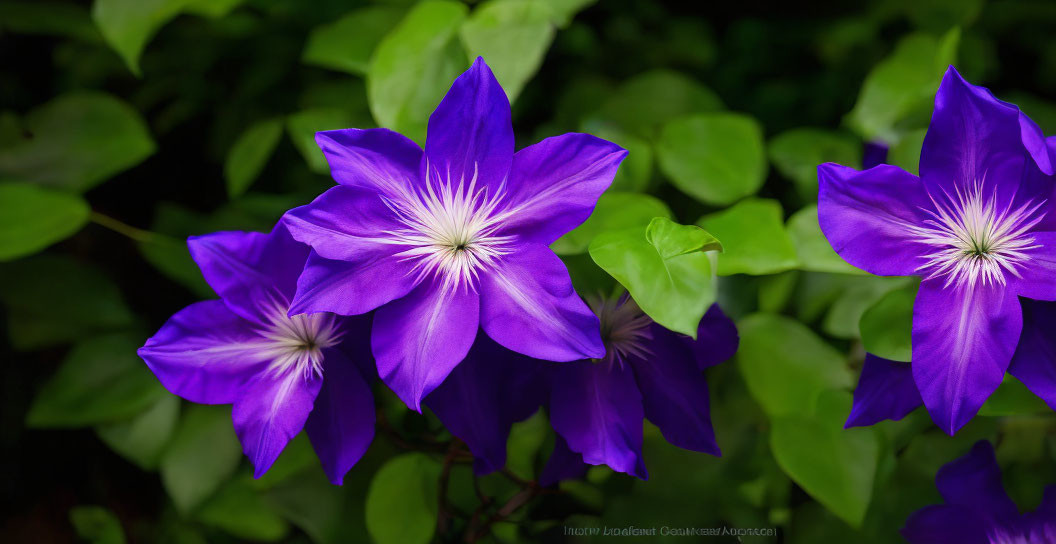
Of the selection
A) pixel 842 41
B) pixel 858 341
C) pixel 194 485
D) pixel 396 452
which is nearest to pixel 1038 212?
pixel 858 341

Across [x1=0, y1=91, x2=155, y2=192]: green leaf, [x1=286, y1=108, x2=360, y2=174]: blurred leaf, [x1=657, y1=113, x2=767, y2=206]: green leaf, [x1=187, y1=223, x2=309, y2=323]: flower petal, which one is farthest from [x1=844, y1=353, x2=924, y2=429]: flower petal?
[x1=0, y1=91, x2=155, y2=192]: green leaf

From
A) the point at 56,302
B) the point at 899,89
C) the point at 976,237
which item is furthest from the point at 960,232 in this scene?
the point at 56,302

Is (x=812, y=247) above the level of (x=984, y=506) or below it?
above

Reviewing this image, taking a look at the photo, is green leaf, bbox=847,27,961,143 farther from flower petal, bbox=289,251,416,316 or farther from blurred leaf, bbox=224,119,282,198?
blurred leaf, bbox=224,119,282,198

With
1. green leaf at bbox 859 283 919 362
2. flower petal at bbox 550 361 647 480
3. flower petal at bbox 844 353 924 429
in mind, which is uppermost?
green leaf at bbox 859 283 919 362

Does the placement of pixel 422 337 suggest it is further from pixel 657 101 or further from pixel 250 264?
pixel 657 101

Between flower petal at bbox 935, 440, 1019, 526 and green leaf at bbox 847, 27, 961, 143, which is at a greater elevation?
green leaf at bbox 847, 27, 961, 143
